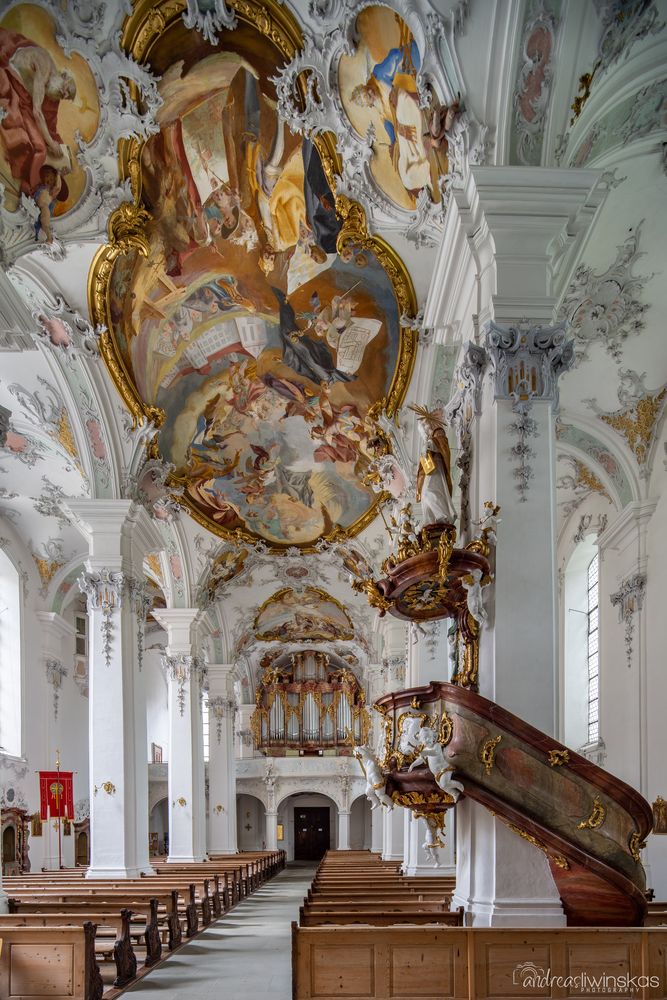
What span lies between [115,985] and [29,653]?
Result: 1641 centimetres

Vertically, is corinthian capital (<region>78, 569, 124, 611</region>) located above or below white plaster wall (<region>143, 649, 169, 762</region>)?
above

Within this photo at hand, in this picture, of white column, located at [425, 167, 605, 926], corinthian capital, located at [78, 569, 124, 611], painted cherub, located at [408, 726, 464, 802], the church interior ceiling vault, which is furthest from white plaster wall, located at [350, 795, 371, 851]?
painted cherub, located at [408, 726, 464, 802]

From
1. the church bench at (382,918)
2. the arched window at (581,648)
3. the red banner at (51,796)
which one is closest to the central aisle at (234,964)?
the church bench at (382,918)

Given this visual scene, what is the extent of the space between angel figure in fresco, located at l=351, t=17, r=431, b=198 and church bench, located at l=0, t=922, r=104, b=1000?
27.5 feet

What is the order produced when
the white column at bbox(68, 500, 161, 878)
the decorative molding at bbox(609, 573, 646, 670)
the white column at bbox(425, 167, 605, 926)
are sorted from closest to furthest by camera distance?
the white column at bbox(425, 167, 605, 926)
the white column at bbox(68, 500, 161, 878)
the decorative molding at bbox(609, 573, 646, 670)

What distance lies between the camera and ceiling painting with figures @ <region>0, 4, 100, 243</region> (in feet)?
34.3

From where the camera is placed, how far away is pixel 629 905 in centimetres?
813

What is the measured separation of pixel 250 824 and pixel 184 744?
1857cm

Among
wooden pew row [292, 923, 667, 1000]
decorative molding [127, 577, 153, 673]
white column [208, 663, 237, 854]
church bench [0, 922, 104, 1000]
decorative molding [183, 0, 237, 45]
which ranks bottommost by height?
white column [208, 663, 237, 854]

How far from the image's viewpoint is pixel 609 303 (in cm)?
1432

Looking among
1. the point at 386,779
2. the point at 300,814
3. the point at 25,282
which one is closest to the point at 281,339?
the point at 25,282

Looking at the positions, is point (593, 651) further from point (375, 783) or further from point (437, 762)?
point (437, 762)

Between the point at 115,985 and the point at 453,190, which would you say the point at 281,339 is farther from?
the point at 115,985

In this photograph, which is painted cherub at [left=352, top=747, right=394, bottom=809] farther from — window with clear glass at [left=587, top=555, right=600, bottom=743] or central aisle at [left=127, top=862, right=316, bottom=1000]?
window with clear glass at [left=587, top=555, right=600, bottom=743]
